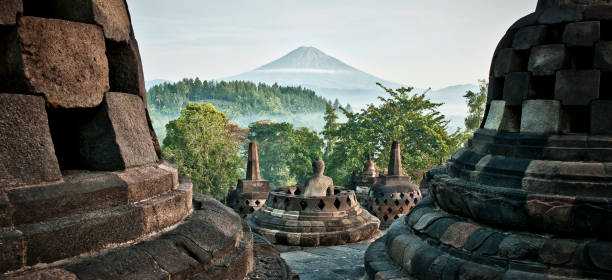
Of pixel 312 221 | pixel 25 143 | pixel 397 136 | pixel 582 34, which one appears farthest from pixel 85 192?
pixel 397 136

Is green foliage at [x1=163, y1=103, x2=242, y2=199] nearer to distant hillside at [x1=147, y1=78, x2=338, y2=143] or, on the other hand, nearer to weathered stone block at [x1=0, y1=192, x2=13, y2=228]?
weathered stone block at [x1=0, y1=192, x2=13, y2=228]

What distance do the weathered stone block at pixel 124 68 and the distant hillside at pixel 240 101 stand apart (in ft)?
194

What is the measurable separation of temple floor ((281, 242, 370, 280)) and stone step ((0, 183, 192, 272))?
10.4ft

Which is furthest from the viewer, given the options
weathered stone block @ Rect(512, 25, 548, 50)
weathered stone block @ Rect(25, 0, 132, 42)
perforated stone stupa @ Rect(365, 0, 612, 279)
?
weathered stone block @ Rect(512, 25, 548, 50)

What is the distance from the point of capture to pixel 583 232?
3508mm

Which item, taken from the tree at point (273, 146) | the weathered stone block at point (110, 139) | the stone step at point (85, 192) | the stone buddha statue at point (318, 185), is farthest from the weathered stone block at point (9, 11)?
the tree at point (273, 146)

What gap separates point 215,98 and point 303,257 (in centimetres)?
6569

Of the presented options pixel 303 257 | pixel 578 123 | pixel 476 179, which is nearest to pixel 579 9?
pixel 578 123

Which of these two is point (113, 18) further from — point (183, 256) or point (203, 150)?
point (203, 150)

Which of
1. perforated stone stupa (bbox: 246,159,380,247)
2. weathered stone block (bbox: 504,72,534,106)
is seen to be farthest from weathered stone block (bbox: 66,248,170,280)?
perforated stone stupa (bbox: 246,159,380,247)

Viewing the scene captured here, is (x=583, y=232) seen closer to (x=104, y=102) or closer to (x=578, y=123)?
(x=578, y=123)

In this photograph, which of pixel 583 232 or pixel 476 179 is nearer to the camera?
pixel 583 232

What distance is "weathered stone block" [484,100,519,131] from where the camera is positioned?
173 inches

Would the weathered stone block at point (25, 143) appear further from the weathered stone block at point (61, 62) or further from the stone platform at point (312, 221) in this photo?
the stone platform at point (312, 221)
